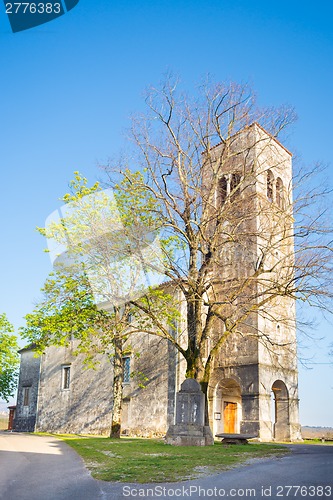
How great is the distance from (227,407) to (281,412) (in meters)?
3.44

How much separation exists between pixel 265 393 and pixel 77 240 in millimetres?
12890

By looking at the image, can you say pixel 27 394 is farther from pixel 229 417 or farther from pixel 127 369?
pixel 229 417

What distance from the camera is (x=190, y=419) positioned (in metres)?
17.1

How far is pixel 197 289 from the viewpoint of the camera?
1847 cm

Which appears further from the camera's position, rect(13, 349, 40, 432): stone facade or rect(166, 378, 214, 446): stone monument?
rect(13, 349, 40, 432): stone facade

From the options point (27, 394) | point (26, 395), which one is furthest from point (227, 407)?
point (26, 395)

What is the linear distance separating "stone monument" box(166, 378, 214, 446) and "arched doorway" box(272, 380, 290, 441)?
1085 centimetres

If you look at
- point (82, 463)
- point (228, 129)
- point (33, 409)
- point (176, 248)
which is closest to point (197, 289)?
point (176, 248)

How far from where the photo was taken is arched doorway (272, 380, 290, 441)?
26473 millimetres

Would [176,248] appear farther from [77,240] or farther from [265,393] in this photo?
[265,393]

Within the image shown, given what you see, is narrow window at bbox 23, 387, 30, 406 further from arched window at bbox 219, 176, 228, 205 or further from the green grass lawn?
the green grass lawn

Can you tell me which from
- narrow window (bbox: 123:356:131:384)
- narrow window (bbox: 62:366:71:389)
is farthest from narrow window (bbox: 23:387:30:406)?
narrow window (bbox: 123:356:131:384)

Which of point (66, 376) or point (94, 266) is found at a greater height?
point (94, 266)

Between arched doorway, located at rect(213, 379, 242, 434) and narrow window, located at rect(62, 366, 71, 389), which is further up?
narrow window, located at rect(62, 366, 71, 389)
